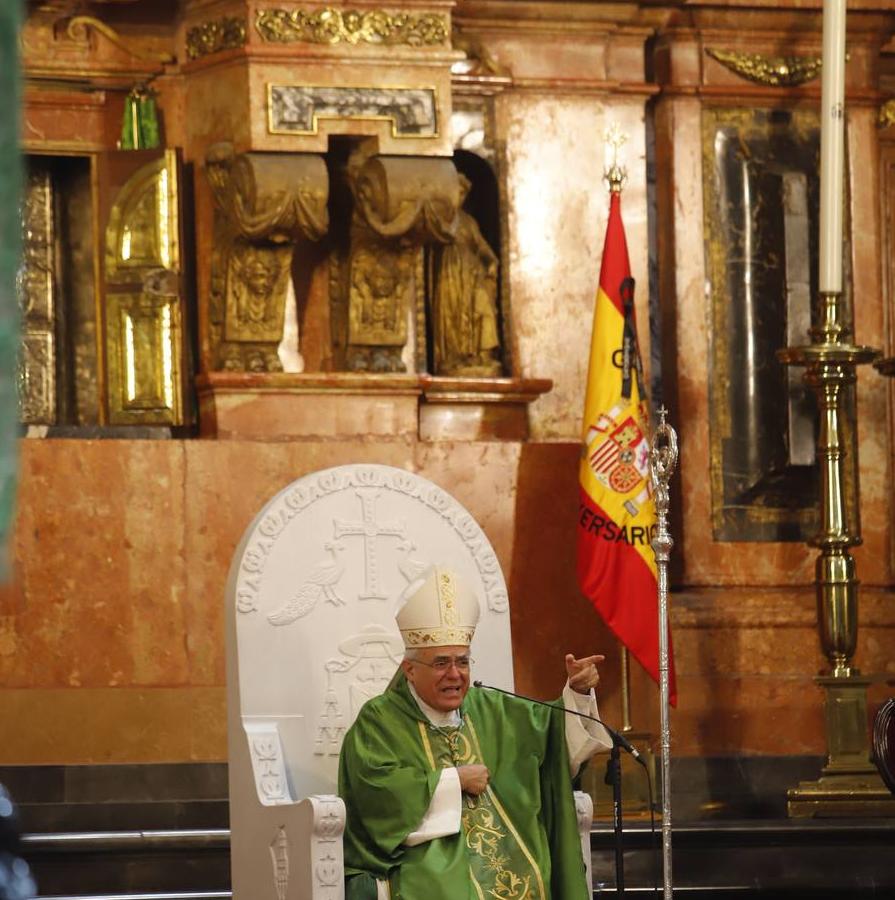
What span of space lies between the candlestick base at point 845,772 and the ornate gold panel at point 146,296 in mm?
2710

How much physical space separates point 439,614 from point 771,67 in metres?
4.14

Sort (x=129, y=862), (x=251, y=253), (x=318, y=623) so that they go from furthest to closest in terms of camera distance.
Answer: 1. (x=251, y=253)
2. (x=129, y=862)
3. (x=318, y=623)

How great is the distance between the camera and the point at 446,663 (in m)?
5.09

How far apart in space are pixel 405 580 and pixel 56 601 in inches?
69.9

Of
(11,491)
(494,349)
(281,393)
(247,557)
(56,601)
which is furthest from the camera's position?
(494,349)

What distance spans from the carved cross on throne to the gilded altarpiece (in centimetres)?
291

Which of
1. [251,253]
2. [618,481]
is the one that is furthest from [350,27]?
[618,481]

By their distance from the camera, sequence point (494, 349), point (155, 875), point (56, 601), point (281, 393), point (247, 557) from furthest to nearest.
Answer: point (494, 349) < point (281, 393) < point (56, 601) < point (155, 875) < point (247, 557)

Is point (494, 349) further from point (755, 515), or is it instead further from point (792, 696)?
point (792, 696)

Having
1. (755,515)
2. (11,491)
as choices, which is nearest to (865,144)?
(755,515)

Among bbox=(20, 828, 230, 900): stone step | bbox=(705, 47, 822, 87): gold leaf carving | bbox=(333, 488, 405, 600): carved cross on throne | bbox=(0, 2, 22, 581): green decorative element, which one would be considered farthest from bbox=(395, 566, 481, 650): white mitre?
bbox=(705, 47, 822, 87): gold leaf carving

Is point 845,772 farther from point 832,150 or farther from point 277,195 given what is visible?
point 277,195

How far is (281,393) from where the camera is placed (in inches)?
299

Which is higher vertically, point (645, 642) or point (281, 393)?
point (281, 393)
